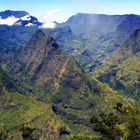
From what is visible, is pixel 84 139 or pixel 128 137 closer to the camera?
pixel 128 137

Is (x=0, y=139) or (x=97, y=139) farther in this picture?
(x=0, y=139)

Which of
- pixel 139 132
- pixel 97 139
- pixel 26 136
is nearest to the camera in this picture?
pixel 139 132

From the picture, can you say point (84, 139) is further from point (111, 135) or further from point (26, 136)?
point (26, 136)

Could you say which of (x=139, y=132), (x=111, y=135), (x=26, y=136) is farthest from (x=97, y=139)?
(x=26, y=136)

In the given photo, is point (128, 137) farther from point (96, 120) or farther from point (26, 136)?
point (26, 136)

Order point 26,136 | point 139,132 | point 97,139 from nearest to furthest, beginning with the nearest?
point 139,132, point 97,139, point 26,136

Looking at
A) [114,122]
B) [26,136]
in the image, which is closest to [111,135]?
[114,122]

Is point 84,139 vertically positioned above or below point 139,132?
below

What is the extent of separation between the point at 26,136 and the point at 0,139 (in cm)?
Answer: 689

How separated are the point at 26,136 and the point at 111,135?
2549 cm

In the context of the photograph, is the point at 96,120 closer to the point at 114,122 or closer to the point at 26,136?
the point at 114,122

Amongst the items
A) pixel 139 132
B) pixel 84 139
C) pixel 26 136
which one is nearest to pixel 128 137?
pixel 139 132

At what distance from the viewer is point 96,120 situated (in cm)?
10106

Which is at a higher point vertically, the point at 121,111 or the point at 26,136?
the point at 121,111
